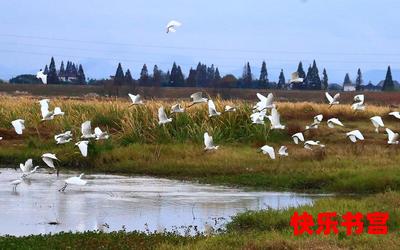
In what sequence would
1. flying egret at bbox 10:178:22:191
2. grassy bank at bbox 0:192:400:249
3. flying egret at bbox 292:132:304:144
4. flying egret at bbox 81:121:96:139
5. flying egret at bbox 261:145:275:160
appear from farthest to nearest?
1. flying egret at bbox 292:132:304:144
2. flying egret at bbox 81:121:96:139
3. flying egret at bbox 261:145:275:160
4. flying egret at bbox 10:178:22:191
5. grassy bank at bbox 0:192:400:249

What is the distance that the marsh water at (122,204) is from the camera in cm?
1280

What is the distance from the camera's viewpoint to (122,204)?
50.1 feet

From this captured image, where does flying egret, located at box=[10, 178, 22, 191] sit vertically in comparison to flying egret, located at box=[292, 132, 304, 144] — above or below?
below

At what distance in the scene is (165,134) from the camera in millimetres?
24703

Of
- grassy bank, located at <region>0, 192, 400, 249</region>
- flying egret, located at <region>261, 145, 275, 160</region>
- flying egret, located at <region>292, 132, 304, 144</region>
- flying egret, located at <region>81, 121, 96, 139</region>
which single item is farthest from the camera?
flying egret, located at <region>292, 132, 304, 144</region>

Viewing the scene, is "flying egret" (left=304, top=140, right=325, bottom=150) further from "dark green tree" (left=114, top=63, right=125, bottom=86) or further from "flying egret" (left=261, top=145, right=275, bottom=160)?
"dark green tree" (left=114, top=63, right=125, bottom=86)

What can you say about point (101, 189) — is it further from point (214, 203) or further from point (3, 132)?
point (3, 132)

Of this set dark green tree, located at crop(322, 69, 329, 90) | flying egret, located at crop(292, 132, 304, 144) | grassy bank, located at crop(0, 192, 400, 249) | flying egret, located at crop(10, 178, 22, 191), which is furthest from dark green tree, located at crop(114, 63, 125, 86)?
grassy bank, located at crop(0, 192, 400, 249)

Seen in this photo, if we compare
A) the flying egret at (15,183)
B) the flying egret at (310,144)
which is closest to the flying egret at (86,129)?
the flying egret at (15,183)

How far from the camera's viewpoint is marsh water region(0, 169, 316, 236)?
12.8 meters

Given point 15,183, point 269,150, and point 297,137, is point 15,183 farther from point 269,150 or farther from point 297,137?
point 297,137

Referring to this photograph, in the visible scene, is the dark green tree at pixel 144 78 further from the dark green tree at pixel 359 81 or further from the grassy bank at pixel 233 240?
the grassy bank at pixel 233 240

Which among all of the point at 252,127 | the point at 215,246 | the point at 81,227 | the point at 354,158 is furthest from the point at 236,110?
the point at 215,246

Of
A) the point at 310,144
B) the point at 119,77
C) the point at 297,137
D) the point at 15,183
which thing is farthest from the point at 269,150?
the point at 119,77
